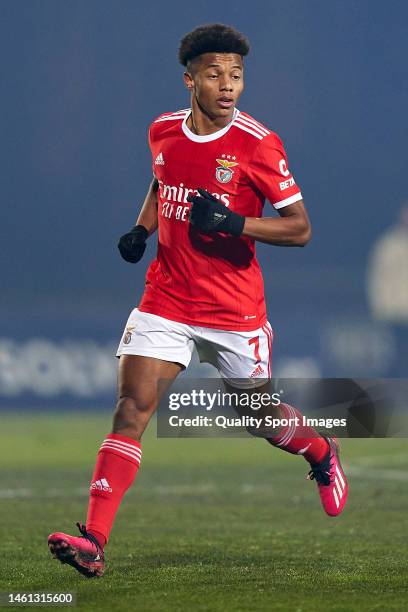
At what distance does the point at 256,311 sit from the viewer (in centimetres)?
637

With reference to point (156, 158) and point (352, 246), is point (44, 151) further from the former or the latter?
point (156, 158)

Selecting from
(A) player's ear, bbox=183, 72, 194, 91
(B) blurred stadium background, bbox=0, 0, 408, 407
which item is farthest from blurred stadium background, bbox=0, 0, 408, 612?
(A) player's ear, bbox=183, 72, 194, 91

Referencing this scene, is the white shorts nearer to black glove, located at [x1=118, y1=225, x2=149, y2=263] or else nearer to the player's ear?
black glove, located at [x1=118, y1=225, x2=149, y2=263]

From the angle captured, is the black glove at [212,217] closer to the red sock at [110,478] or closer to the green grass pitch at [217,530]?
the red sock at [110,478]

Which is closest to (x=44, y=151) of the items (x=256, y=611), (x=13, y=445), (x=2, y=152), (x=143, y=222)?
(x=2, y=152)

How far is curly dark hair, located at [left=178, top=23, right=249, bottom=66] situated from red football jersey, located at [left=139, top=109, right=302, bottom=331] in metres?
0.33

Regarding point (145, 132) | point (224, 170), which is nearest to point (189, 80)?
point (224, 170)

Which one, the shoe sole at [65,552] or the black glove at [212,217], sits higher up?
the black glove at [212,217]

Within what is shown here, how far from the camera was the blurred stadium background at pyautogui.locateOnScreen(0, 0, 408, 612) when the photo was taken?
498 inches

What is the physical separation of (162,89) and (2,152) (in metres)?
3.82

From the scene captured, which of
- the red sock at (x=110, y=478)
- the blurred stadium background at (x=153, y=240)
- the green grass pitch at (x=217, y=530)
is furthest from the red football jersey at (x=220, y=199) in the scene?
the blurred stadium background at (x=153, y=240)

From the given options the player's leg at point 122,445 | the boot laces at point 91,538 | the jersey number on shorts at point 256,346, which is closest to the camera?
the boot laces at point 91,538

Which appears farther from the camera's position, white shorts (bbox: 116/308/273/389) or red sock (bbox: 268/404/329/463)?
red sock (bbox: 268/404/329/463)

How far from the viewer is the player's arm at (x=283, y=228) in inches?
233
